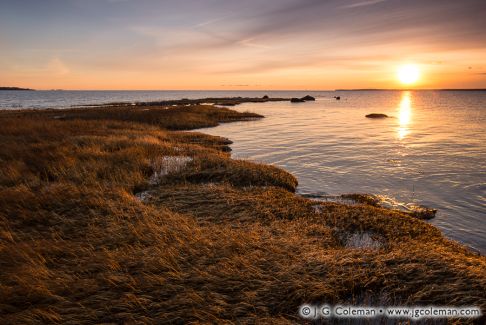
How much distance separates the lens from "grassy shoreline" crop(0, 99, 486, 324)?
215 inches

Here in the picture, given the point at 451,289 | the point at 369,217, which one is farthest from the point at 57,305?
the point at 369,217

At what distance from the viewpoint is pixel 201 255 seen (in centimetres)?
712

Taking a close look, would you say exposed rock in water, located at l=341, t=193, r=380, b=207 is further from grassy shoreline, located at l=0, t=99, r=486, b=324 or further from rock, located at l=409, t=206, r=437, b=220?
grassy shoreline, located at l=0, t=99, r=486, b=324

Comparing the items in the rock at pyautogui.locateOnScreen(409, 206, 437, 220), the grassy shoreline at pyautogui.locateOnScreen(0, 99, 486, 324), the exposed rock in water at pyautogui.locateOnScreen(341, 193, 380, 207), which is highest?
the grassy shoreline at pyautogui.locateOnScreen(0, 99, 486, 324)

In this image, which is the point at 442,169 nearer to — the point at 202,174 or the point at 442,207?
the point at 442,207

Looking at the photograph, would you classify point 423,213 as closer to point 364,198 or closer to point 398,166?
point 364,198

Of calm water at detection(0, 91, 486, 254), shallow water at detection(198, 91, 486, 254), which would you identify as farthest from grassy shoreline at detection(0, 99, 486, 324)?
shallow water at detection(198, 91, 486, 254)

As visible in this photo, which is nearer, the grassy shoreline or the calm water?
the grassy shoreline

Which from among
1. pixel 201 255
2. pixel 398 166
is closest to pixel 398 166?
pixel 398 166

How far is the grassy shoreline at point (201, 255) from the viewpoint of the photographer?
215 inches

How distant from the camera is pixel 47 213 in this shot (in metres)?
9.51

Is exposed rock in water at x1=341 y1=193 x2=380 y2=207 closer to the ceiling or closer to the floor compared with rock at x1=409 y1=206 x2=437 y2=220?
closer to the ceiling

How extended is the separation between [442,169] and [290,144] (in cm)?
1363

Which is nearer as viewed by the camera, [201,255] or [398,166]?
[201,255]
